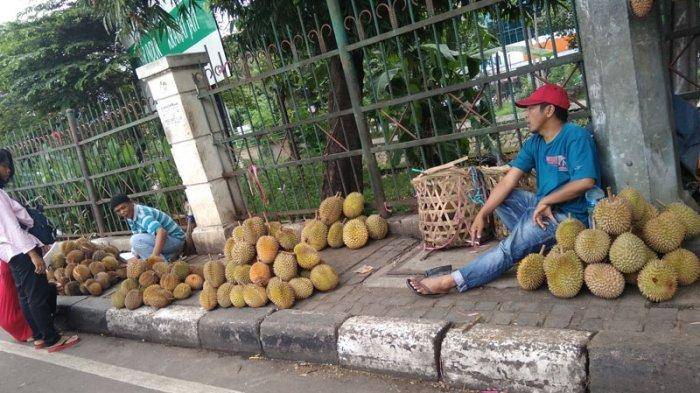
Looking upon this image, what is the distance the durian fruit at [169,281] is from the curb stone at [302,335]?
138cm

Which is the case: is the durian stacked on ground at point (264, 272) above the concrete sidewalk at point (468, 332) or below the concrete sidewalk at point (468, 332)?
above

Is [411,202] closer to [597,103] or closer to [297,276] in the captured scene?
[297,276]

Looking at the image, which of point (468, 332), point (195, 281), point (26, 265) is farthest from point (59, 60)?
point (468, 332)

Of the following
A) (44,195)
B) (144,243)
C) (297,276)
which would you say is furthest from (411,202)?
(44,195)

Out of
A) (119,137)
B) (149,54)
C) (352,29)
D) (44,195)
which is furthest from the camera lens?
(44,195)

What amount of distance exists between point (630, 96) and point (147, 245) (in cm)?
491

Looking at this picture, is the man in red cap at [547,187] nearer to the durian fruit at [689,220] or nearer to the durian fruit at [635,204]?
the durian fruit at [635,204]

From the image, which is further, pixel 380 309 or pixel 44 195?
pixel 44 195

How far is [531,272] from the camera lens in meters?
2.97

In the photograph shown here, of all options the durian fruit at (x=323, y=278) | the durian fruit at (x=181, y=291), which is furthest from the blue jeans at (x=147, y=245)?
Answer: the durian fruit at (x=323, y=278)

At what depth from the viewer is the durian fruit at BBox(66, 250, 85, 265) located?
583 centimetres

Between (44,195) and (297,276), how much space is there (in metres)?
6.66

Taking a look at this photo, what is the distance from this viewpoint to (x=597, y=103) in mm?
3391

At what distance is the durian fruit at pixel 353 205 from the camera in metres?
4.85
